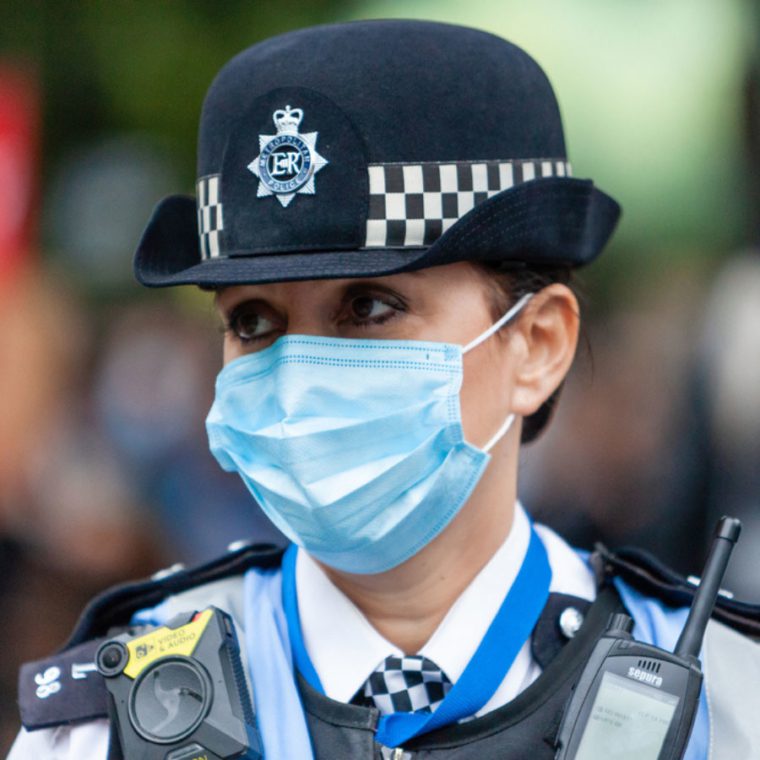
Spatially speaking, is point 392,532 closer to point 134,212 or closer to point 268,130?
point 268,130

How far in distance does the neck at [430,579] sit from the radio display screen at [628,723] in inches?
20.5

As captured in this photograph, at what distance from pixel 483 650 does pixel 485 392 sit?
1.60 ft

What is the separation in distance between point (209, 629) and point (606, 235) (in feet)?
4.01

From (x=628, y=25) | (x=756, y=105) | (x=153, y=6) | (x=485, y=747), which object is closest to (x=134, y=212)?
(x=153, y=6)

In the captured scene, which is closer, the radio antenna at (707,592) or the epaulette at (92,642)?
the radio antenna at (707,592)

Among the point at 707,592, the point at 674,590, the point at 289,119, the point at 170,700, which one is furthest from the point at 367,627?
the point at 289,119

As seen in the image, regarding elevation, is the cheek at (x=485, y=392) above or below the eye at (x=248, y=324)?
below

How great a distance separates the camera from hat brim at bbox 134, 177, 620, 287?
233 centimetres

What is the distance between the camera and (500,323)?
8.35 ft

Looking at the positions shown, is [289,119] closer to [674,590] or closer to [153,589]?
[153,589]

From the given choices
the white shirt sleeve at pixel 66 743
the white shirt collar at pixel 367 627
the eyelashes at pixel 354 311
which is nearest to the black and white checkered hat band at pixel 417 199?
the eyelashes at pixel 354 311

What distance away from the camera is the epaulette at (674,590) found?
98.0 inches

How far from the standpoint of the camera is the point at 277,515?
2.51 m

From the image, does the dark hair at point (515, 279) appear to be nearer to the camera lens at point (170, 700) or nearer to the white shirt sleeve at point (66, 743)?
the camera lens at point (170, 700)
